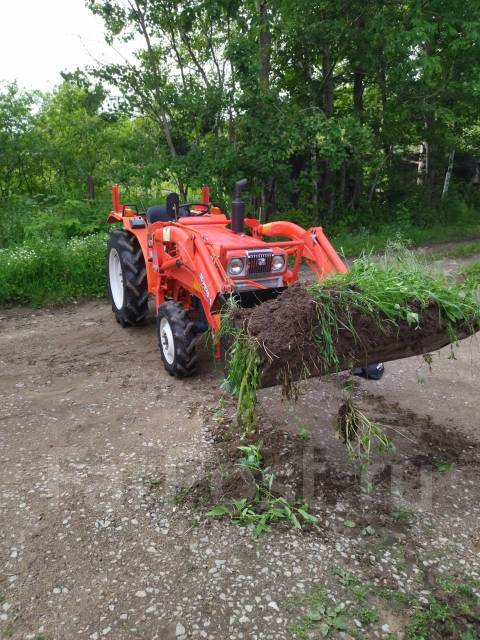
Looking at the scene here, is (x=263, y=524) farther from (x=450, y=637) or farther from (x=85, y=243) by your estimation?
(x=85, y=243)

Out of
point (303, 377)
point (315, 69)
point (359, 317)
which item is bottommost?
point (303, 377)

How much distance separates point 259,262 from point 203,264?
1.68 feet

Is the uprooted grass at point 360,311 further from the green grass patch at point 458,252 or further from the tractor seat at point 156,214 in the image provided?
the green grass patch at point 458,252

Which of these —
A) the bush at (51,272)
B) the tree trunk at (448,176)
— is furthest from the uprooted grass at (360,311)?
the tree trunk at (448,176)

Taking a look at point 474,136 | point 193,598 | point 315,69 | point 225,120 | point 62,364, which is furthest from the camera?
point 474,136

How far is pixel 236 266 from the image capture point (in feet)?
15.0

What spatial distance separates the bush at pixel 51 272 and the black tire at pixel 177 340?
3.33 meters

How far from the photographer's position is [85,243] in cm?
863

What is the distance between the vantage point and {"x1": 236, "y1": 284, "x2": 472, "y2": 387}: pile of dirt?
3.02 meters

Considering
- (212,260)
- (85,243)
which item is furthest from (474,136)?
(212,260)

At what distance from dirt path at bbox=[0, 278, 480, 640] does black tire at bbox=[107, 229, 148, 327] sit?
1212 mm

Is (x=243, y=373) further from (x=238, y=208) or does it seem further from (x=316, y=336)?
(x=238, y=208)

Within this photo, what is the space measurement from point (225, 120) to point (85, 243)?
3273mm

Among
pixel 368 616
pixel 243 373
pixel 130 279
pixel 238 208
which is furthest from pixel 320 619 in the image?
pixel 130 279
